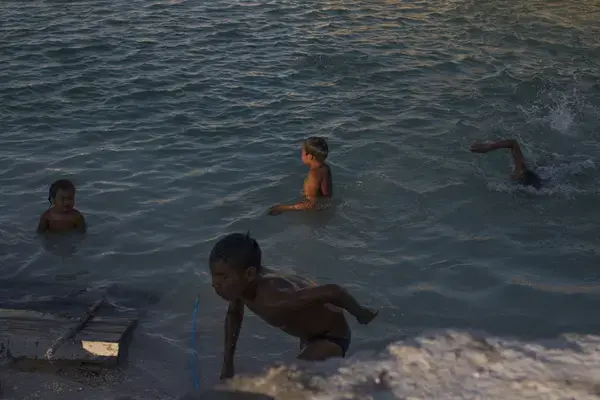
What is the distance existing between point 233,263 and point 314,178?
3.64 metres

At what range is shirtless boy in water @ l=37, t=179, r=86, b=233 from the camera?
7.73 meters

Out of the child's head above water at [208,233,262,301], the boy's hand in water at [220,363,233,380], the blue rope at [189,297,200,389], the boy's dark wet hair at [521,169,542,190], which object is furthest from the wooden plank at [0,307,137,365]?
the boy's dark wet hair at [521,169,542,190]

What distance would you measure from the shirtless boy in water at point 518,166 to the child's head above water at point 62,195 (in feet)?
13.4

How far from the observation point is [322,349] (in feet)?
17.1

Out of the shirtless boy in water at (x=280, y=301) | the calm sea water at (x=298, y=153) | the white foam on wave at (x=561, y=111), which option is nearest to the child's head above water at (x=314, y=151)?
the calm sea water at (x=298, y=153)

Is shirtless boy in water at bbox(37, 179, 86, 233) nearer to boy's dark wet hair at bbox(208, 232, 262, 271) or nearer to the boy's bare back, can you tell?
the boy's bare back

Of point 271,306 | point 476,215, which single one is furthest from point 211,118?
point 271,306

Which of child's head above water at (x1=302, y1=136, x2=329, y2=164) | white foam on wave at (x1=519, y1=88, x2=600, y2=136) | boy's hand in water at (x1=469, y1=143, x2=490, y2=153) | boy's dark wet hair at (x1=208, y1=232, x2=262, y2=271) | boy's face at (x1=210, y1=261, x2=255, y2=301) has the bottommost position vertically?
white foam on wave at (x1=519, y1=88, x2=600, y2=136)

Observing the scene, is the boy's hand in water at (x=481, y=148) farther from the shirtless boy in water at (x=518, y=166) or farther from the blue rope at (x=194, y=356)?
the blue rope at (x=194, y=356)

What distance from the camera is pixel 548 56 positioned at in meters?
13.1

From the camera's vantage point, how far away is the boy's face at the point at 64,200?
771 cm

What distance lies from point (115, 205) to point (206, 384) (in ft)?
11.5

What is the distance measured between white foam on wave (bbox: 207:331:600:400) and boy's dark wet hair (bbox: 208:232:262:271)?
1.19m

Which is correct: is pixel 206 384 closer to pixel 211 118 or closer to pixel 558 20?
pixel 211 118
